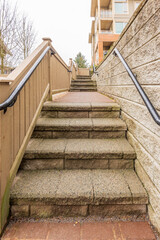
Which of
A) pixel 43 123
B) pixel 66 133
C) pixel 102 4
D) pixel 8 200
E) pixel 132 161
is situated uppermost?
pixel 102 4

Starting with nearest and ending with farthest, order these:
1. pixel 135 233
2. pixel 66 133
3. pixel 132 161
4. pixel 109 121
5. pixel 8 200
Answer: pixel 135 233, pixel 8 200, pixel 132 161, pixel 66 133, pixel 109 121

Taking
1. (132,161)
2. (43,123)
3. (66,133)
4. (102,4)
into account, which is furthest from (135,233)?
(102,4)

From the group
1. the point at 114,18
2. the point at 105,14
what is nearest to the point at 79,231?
the point at 114,18

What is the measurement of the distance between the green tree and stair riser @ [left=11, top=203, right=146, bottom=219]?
30.1 m

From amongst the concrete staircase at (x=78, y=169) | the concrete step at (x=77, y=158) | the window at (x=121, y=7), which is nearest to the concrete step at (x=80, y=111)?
the concrete staircase at (x=78, y=169)

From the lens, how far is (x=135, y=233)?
1086mm

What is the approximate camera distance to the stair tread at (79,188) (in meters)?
1.23

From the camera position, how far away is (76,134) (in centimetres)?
195

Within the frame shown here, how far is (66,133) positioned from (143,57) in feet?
4.32

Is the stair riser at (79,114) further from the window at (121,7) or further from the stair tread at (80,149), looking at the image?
the window at (121,7)

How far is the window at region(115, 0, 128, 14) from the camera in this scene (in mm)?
12758

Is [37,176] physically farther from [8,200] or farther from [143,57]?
[143,57]

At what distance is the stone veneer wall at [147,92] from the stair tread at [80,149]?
15cm

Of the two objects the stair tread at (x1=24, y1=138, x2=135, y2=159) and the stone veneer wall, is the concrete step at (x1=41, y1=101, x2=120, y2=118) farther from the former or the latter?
the stair tread at (x1=24, y1=138, x2=135, y2=159)
